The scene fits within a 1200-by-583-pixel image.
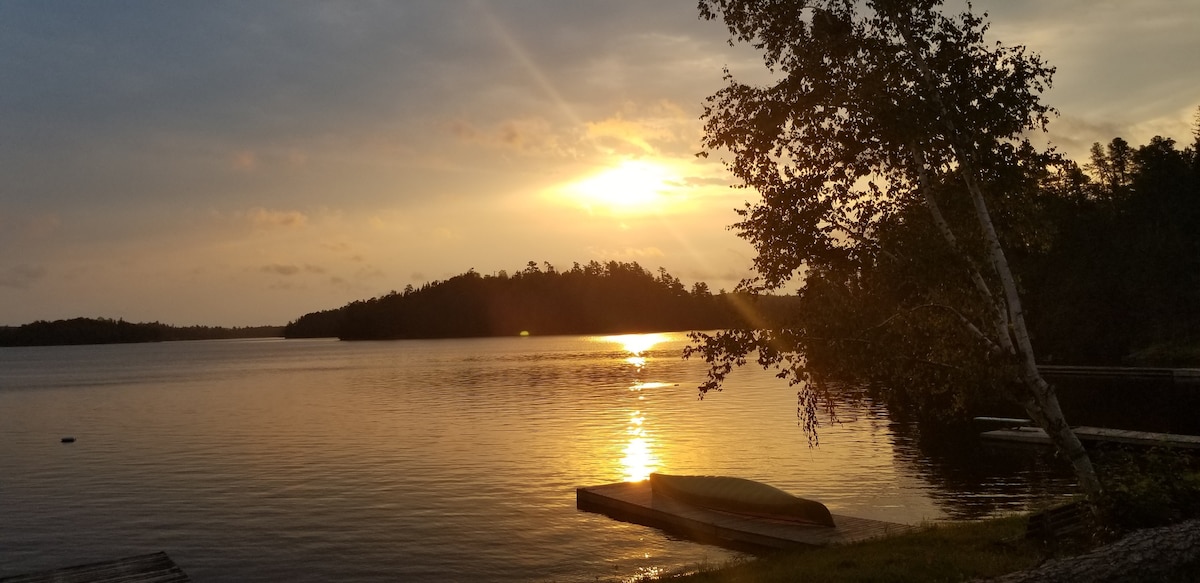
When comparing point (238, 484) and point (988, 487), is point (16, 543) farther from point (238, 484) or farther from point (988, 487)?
point (988, 487)

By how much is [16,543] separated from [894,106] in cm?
3679

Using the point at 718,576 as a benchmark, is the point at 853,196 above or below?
above

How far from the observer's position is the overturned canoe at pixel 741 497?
28609 millimetres

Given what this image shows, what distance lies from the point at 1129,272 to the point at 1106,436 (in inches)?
3138

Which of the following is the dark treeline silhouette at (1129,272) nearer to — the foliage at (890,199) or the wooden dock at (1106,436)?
the wooden dock at (1106,436)

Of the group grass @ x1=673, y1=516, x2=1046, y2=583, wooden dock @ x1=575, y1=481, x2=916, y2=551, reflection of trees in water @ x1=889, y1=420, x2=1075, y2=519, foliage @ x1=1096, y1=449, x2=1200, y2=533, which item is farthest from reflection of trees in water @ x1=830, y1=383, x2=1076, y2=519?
foliage @ x1=1096, y1=449, x2=1200, y2=533

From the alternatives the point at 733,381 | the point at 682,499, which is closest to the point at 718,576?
the point at 682,499

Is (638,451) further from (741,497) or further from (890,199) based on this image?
(890,199)

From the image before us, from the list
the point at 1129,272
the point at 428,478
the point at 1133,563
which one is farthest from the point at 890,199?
the point at 1129,272

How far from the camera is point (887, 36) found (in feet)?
68.8

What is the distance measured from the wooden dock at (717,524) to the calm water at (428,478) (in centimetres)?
72

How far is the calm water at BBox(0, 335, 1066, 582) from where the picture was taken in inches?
1202

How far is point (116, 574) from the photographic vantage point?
25562mm

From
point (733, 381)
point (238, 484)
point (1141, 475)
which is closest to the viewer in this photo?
point (1141, 475)
